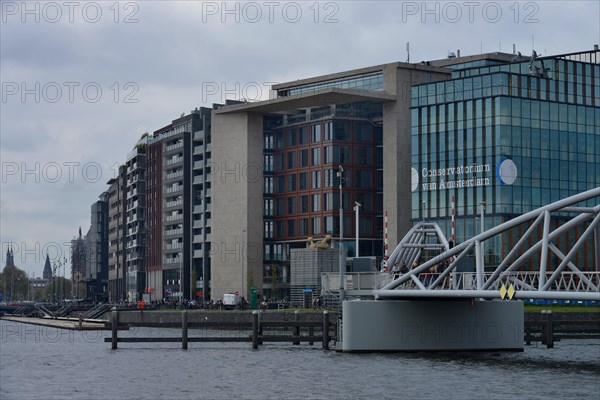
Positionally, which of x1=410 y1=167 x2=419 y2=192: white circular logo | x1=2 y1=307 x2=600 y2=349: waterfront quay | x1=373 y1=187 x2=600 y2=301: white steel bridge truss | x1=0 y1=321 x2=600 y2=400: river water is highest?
x1=410 y1=167 x2=419 y2=192: white circular logo

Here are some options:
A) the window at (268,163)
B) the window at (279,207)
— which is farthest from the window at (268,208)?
the window at (268,163)

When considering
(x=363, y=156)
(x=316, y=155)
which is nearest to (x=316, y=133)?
(x=316, y=155)

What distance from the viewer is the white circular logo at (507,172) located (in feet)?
452

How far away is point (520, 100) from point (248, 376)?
85.2 metres

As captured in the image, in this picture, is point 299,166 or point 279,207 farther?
point 279,207

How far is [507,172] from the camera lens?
138m

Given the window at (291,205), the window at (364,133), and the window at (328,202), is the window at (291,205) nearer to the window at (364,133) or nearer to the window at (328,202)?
the window at (328,202)

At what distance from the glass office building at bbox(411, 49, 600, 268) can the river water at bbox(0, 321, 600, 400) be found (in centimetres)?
5466

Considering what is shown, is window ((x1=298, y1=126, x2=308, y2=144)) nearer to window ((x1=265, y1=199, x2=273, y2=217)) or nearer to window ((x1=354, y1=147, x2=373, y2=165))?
window ((x1=354, y1=147, x2=373, y2=165))

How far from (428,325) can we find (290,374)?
13.5m

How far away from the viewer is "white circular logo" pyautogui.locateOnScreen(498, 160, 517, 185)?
138 metres

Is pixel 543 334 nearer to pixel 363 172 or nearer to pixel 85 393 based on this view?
pixel 85 393

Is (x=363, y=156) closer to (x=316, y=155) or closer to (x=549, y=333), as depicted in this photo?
(x=316, y=155)

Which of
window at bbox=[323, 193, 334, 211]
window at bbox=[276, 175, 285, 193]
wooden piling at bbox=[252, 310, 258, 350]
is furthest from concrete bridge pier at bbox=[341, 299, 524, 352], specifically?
window at bbox=[276, 175, 285, 193]
